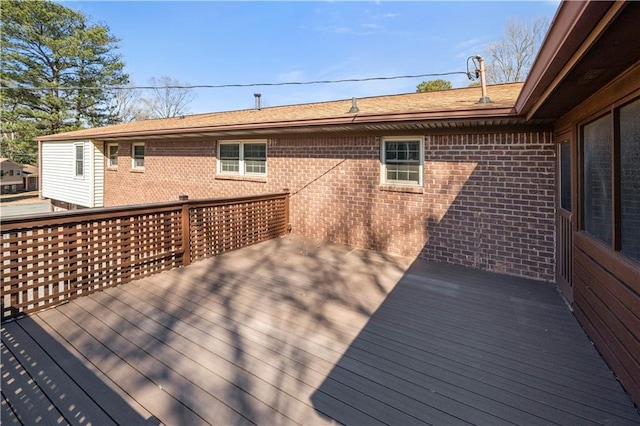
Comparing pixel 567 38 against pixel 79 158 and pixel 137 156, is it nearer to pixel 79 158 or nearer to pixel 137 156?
pixel 137 156

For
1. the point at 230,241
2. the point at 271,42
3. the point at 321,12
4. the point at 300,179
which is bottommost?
the point at 230,241

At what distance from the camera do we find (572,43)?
1742 mm

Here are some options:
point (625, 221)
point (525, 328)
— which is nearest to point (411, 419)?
point (525, 328)

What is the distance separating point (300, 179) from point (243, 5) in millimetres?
5606

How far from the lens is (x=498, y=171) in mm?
4746

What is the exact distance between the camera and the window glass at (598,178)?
2534mm

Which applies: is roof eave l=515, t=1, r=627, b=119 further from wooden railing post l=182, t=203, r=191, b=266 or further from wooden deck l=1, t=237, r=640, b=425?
wooden railing post l=182, t=203, r=191, b=266

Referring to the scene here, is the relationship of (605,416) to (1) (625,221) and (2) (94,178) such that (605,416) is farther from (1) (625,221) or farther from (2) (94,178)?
(2) (94,178)

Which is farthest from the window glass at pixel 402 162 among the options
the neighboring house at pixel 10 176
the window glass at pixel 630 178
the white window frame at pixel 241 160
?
the neighboring house at pixel 10 176

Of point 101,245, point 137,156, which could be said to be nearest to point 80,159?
point 137,156

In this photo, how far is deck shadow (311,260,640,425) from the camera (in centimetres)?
195

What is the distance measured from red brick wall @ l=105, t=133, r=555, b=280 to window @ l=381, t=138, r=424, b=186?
0.14 meters

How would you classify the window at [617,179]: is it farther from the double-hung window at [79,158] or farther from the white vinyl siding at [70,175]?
the double-hung window at [79,158]

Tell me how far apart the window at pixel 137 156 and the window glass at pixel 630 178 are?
36.9 feet
